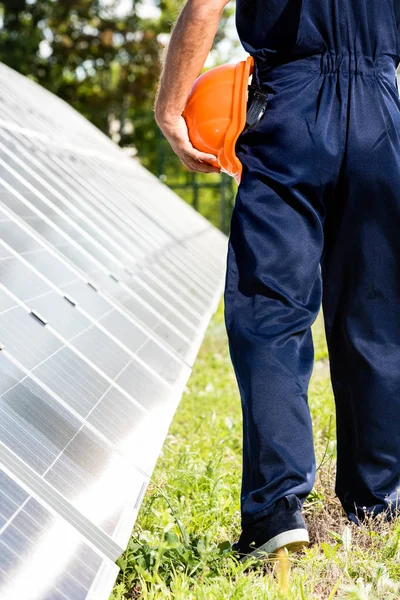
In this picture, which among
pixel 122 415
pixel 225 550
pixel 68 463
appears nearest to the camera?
pixel 68 463

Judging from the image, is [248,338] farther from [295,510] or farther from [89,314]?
[89,314]

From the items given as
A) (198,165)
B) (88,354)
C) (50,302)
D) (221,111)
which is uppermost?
(221,111)

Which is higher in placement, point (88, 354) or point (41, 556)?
point (41, 556)

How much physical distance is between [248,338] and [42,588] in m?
1.05

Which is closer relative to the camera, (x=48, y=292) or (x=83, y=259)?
(x=48, y=292)

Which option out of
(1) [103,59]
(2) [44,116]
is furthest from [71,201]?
(1) [103,59]

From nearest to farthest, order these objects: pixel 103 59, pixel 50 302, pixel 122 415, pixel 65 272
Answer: pixel 122 415
pixel 50 302
pixel 65 272
pixel 103 59

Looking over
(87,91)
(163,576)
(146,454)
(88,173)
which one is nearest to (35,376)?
(146,454)

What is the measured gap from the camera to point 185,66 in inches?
119

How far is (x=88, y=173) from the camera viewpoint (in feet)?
29.1

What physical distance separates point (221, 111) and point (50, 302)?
3.93 feet

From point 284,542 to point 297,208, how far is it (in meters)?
0.95

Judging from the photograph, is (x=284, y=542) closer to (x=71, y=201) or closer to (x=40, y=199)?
(x=40, y=199)

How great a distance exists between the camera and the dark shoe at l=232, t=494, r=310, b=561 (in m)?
2.86
